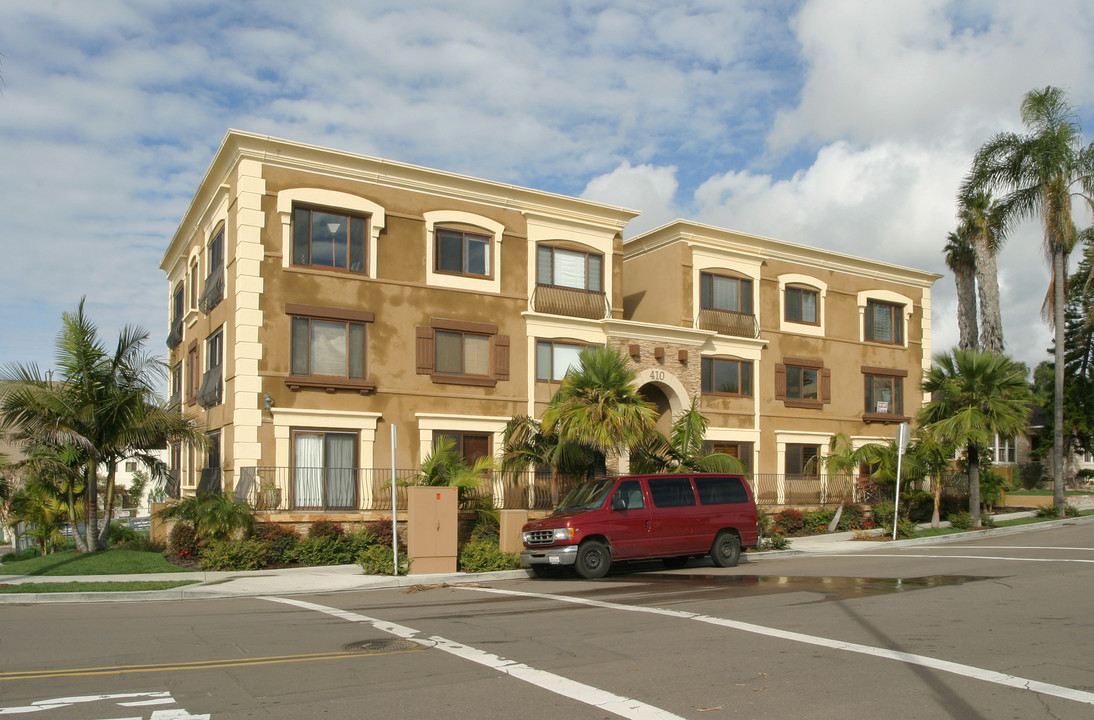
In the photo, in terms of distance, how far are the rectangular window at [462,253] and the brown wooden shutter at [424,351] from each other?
187cm

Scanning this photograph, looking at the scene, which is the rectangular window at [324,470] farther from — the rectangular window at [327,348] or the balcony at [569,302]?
the balcony at [569,302]

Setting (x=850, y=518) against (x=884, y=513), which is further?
(x=850, y=518)

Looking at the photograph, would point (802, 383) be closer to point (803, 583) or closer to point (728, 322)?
point (728, 322)

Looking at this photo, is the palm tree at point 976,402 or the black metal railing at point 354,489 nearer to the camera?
the black metal railing at point 354,489

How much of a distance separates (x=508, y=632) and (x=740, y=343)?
69.6 feet

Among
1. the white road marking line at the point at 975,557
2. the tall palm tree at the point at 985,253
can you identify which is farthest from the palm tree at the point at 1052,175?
the white road marking line at the point at 975,557

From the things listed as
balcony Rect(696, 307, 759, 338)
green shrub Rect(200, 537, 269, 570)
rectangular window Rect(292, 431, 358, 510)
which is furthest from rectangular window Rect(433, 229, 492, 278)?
green shrub Rect(200, 537, 269, 570)

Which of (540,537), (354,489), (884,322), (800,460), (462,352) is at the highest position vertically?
(884,322)

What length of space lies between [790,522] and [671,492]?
1112 centimetres

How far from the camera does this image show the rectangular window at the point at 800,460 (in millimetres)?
31891

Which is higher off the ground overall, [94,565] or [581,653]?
[581,653]

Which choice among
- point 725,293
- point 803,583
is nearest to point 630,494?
point 803,583

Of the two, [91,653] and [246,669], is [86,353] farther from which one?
[246,669]

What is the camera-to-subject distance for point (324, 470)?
74.8 feet
